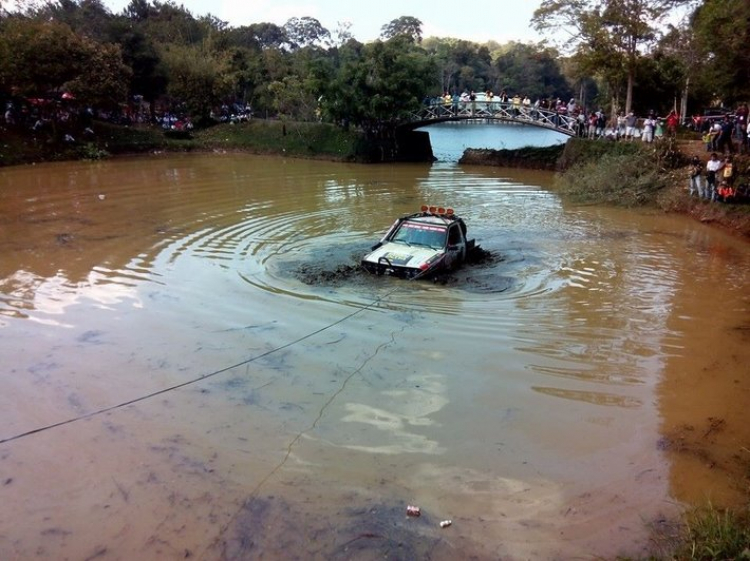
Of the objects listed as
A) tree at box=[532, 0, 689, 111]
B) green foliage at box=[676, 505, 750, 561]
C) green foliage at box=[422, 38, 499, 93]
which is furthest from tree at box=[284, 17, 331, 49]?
green foliage at box=[676, 505, 750, 561]

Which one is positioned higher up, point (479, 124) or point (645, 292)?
point (479, 124)

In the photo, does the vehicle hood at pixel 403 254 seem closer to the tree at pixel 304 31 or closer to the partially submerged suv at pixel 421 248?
the partially submerged suv at pixel 421 248

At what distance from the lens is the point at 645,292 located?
544 inches

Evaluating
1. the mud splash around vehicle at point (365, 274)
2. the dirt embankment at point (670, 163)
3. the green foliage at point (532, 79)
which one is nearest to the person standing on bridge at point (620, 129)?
the dirt embankment at point (670, 163)

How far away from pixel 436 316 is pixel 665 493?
19.2 feet

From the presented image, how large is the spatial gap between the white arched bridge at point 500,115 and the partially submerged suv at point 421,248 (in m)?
26.3

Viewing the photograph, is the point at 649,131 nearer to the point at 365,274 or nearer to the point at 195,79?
the point at 365,274

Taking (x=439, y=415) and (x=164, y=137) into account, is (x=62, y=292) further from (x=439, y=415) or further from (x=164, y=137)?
(x=164, y=137)

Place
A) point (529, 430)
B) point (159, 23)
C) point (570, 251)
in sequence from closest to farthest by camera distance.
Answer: point (529, 430), point (570, 251), point (159, 23)

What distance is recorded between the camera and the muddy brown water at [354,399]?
20.1 ft

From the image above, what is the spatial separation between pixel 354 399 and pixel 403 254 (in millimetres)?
6033

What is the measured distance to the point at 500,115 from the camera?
42719mm

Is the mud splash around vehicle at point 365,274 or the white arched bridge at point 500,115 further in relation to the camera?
the white arched bridge at point 500,115

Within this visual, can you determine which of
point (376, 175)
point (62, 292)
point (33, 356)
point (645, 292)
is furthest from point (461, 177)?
point (33, 356)
